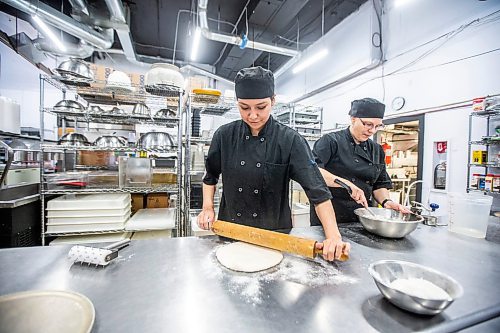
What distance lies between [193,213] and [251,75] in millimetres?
2253

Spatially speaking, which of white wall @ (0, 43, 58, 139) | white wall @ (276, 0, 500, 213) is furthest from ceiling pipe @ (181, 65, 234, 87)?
white wall @ (276, 0, 500, 213)

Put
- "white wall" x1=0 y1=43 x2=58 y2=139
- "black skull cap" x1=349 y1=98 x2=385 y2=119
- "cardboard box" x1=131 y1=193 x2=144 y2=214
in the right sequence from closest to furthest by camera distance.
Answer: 1. "black skull cap" x1=349 y1=98 x2=385 y2=119
2. "cardboard box" x1=131 y1=193 x2=144 y2=214
3. "white wall" x1=0 y1=43 x2=58 y2=139

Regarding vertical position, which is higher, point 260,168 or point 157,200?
point 260,168

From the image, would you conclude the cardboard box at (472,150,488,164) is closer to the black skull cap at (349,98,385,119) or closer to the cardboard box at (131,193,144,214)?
the black skull cap at (349,98,385,119)

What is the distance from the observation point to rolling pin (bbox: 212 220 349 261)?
85 centimetres

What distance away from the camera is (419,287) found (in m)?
0.67

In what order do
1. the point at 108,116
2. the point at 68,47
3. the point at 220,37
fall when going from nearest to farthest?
the point at 108,116 → the point at 220,37 → the point at 68,47

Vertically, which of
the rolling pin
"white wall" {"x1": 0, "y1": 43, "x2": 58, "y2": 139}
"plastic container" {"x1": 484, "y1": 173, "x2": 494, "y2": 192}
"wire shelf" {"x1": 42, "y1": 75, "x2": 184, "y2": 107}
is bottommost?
the rolling pin

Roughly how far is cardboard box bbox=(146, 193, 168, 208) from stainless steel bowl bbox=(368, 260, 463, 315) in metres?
2.95

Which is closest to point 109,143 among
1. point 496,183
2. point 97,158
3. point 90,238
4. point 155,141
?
point 155,141

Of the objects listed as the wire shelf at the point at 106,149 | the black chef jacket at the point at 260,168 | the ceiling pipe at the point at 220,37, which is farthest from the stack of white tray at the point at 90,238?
the ceiling pipe at the point at 220,37

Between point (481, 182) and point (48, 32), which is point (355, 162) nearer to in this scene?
point (481, 182)

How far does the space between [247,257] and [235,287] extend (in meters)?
0.18

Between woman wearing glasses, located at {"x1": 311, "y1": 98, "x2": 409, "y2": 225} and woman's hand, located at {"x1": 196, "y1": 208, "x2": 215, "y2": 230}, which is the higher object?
woman wearing glasses, located at {"x1": 311, "y1": 98, "x2": 409, "y2": 225}
